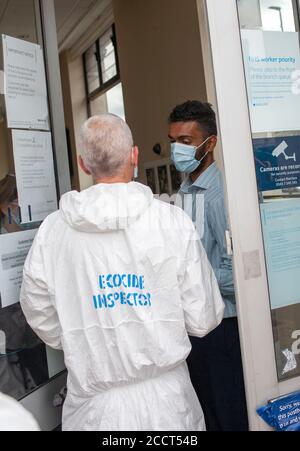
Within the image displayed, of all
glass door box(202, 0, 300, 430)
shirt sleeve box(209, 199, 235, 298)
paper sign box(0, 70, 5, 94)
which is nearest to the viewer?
glass door box(202, 0, 300, 430)

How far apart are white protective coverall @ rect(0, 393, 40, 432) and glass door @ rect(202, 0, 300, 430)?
1.27 meters

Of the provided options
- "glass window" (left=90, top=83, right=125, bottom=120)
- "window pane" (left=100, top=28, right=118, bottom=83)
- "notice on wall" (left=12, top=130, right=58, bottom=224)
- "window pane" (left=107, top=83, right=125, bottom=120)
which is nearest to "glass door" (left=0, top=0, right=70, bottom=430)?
"notice on wall" (left=12, top=130, right=58, bottom=224)

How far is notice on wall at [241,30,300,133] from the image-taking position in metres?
2.07

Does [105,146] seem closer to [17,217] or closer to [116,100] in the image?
[17,217]

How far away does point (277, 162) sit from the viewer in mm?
2121

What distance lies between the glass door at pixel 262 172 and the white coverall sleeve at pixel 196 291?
0.23m

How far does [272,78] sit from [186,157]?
58 cm

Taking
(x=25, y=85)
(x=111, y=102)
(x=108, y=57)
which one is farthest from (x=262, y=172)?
(x=108, y=57)

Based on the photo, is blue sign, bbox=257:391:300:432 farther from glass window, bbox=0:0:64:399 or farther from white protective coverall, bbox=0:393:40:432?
white protective coverall, bbox=0:393:40:432

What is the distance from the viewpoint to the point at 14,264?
2148mm

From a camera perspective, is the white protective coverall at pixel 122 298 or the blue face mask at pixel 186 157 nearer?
the white protective coverall at pixel 122 298

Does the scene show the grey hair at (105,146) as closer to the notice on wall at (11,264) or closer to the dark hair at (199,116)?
the notice on wall at (11,264)

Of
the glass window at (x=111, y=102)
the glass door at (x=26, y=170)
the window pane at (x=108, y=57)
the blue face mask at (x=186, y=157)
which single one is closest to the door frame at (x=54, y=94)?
the glass door at (x=26, y=170)

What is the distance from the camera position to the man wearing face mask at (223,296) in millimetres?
2326
